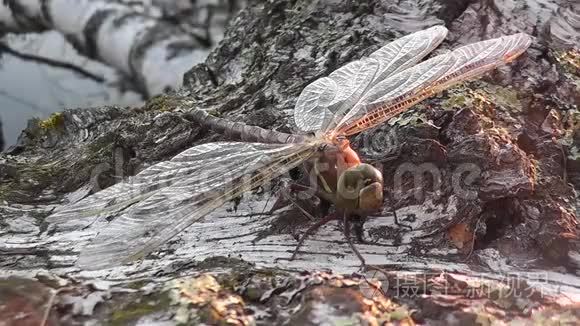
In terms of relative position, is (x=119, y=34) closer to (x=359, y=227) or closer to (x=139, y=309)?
(x=359, y=227)

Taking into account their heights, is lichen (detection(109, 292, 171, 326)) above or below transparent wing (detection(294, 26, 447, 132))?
below

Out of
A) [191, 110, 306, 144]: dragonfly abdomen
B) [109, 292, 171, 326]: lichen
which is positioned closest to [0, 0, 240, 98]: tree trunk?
[191, 110, 306, 144]: dragonfly abdomen

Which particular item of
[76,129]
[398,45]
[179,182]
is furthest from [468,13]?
[76,129]

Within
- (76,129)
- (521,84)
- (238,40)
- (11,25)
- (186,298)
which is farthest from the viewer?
(11,25)

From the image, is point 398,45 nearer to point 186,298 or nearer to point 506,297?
point 506,297

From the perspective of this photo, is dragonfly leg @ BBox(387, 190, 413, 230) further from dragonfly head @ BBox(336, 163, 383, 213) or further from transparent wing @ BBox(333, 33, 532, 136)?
transparent wing @ BBox(333, 33, 532, 136)

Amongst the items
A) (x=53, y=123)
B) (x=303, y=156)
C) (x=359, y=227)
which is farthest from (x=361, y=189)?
(x=53, y=123)
